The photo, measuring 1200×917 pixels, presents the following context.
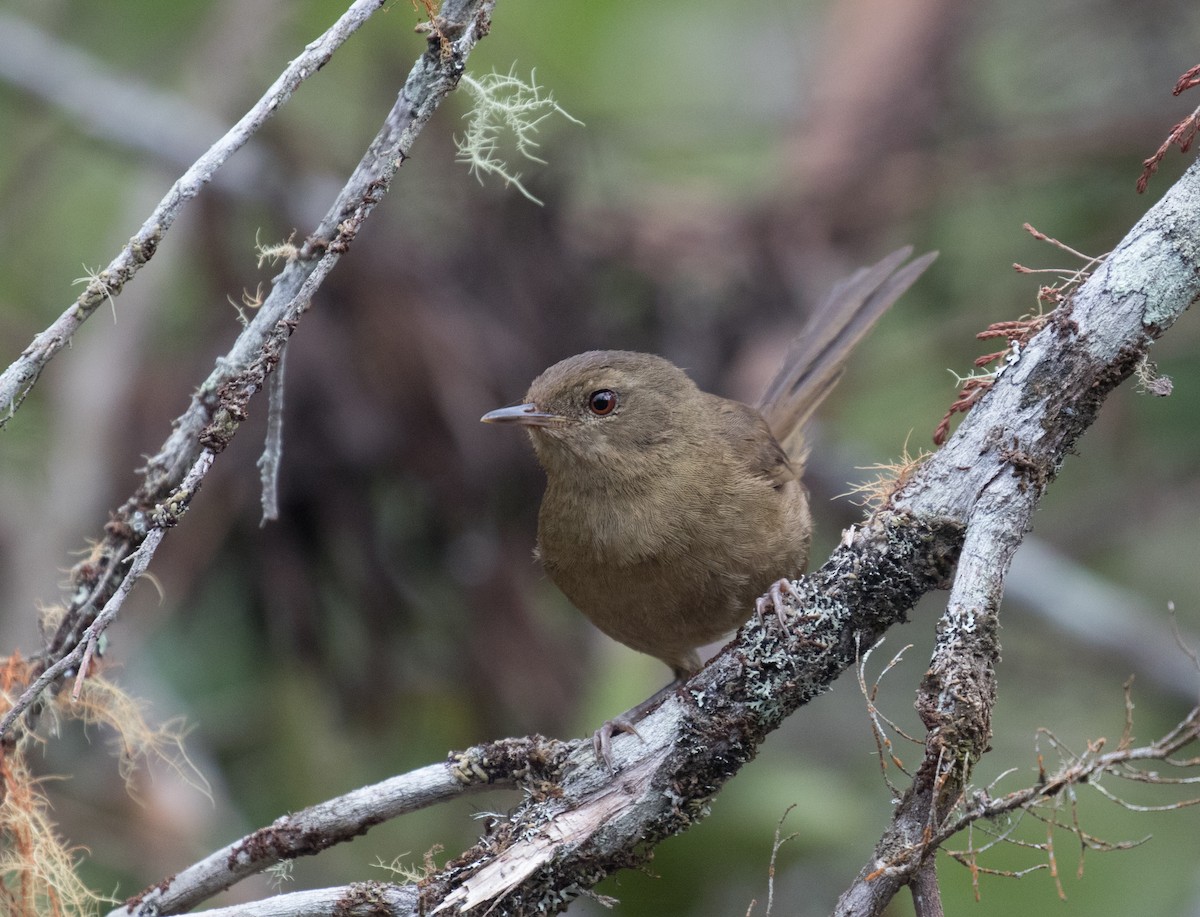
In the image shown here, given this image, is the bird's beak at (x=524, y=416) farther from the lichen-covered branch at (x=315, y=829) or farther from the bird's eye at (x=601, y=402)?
the lichen-covered branch at (x=315, y=829)

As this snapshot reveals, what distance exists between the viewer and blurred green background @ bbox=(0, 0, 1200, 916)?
4.90 meters

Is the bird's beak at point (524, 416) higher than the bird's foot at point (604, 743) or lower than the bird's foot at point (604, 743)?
higher

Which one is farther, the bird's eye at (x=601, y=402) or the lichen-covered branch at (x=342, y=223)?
the bird's eye at (x=601, y=402)

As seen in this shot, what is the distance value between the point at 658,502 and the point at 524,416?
0.53 meters

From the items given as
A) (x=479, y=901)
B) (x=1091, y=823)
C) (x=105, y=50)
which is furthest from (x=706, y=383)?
(x=479, y=901)

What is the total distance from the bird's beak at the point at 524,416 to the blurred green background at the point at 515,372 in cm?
104

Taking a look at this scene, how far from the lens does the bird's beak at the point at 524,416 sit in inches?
157

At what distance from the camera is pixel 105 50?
667cm

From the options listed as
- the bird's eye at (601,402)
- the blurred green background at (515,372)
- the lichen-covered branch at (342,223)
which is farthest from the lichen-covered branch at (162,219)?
the blurred green background at (515,372)

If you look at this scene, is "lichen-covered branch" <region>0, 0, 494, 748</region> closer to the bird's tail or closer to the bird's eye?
the bird's eye

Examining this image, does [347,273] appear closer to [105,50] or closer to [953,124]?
[105,50]

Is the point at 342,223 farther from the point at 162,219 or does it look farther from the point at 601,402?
the point at 601,402

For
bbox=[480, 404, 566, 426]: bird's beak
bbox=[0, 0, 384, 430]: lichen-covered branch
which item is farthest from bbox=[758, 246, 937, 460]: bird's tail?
bbox=[0, 0, 384, 430]: lichen-covered branch

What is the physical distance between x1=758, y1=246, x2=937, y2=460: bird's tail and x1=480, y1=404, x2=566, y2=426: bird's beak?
Answer: 0.94 metres
